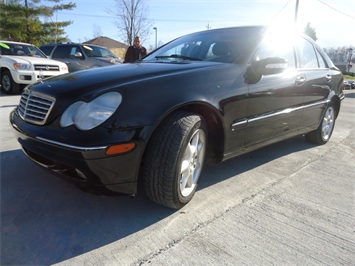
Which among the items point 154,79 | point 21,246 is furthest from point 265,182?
point 21,246

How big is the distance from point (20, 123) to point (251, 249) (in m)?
1.96

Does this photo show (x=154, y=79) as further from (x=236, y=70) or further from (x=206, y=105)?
(x=236, y=70)

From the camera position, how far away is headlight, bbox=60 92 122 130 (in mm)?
1916

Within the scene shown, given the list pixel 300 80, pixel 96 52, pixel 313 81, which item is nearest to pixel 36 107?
pixel 300 80

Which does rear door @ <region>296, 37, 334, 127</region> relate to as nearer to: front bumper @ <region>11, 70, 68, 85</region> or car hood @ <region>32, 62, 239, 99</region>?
car hood @ <region>32, 62, 239, 99</region>

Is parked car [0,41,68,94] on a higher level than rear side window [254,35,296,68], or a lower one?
lower

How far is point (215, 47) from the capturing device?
3.22 m

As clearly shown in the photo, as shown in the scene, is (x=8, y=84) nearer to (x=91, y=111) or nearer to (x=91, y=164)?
(x=91, y=111)

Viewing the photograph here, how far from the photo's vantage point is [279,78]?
10.3 feet

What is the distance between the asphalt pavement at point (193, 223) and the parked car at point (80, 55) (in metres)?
7.20

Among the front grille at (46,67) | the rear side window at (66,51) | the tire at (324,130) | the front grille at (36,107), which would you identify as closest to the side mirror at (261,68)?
the front grille at (36,107)

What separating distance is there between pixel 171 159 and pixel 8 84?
299 inches

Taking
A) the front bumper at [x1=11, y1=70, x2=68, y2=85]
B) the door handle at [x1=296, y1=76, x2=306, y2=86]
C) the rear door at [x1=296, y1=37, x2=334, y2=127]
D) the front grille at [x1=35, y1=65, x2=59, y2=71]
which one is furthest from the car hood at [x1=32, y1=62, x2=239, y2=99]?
the front grille at [x1=35, y1=65, x2=59, y2=71]

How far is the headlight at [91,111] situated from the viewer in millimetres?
1916
